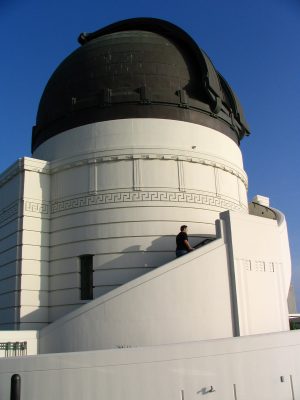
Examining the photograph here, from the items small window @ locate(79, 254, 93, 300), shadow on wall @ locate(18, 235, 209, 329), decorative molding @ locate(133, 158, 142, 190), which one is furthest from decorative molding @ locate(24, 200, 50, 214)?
decorative molding @ locate(133, 158, 142, 190)

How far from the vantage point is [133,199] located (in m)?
14.0

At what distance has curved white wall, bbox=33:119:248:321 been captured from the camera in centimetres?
1367

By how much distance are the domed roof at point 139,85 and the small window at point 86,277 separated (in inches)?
189

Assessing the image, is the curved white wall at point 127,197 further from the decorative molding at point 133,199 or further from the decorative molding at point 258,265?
the decorative molding at point 258,265

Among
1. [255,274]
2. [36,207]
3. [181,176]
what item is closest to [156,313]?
[255,274]

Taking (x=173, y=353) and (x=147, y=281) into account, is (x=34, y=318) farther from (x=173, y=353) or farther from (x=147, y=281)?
(x=173, y=353)

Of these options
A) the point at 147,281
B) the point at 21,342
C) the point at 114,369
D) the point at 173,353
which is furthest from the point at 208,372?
the point at 21,342

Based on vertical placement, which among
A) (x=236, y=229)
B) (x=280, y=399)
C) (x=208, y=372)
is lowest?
(x=280, y=399)

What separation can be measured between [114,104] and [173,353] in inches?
365

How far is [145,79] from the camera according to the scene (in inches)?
606

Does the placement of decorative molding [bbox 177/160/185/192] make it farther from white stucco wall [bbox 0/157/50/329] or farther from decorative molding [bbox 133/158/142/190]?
white stucco wall [bbox 0/157/50/329]

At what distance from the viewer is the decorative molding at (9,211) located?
578 inches

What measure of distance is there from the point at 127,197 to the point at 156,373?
22.0ft

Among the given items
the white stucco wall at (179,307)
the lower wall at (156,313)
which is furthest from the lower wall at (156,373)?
the lower wall at (156,313)
